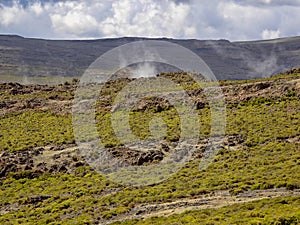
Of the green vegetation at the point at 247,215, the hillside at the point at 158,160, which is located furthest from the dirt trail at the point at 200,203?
the green vegetation at the point at 247,215

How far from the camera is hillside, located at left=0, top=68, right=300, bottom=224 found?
991 inches

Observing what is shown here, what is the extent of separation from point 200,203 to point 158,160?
11.4 metres

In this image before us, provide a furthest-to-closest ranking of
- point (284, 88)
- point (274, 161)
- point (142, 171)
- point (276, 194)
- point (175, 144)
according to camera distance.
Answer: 1. point (284, 88)
2. point (175, 144)
3. point (142, 171)
4. point (274, 161)
5. point (276, 194)

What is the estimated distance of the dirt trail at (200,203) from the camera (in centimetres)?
2512

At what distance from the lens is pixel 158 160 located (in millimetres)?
37094

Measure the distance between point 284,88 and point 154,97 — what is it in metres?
14.0

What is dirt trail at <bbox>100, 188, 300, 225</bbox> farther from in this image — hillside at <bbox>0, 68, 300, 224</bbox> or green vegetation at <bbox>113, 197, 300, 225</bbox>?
green vegetation at <bbox>113, 197, 300, 225</bbox>

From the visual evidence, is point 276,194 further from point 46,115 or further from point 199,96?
point 46,115

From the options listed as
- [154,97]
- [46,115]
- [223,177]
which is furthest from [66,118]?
[223,177]

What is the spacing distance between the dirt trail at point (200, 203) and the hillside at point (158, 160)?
0.17 feet

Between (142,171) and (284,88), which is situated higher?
(284,88)

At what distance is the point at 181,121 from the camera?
160 feet

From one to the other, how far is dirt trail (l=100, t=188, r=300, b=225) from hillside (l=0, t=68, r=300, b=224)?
0.05 metres

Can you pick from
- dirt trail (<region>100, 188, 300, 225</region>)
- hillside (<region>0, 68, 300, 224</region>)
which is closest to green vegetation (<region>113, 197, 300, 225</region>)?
hillside (<region>0, 68, 300, 224</region>)
